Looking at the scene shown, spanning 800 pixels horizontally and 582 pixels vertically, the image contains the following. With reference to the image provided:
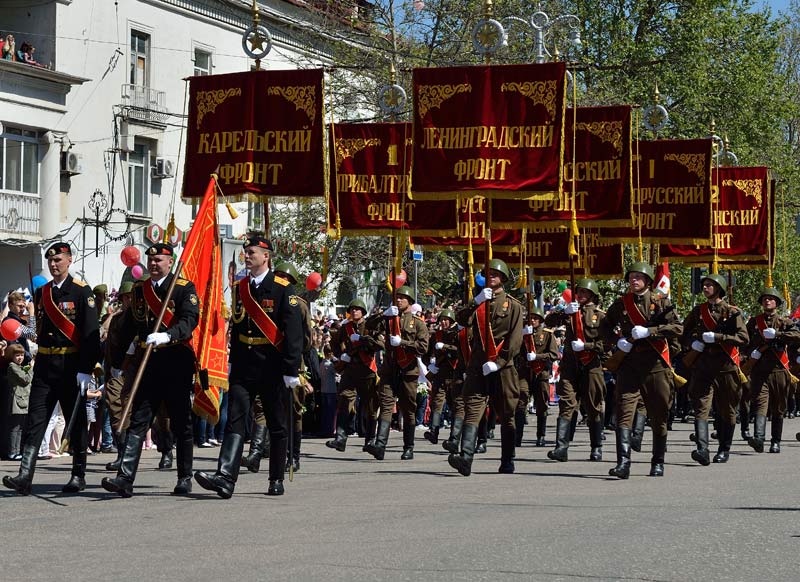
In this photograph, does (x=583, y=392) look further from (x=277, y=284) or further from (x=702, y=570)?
(x=702, y=570)

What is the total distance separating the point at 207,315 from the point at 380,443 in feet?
15.3

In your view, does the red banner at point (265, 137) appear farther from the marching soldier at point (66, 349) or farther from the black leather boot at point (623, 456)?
the marching soldier at point (66, 349)

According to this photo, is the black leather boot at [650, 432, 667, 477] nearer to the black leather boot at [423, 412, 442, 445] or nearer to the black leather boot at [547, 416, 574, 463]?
the black leather boot at [547, 416, 574, 463]

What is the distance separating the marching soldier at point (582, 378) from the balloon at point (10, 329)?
5813mm

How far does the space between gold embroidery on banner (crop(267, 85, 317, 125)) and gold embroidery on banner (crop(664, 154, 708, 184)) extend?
8.26 m

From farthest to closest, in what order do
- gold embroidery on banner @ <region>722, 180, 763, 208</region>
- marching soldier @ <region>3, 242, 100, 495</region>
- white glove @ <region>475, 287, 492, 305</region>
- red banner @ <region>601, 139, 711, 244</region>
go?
gold embroidery on banner @ <region>722, 180, 763, 208</region>
red banner @ <region>601, 139, 711, 244</region>
white glove @ <region>475, 287, 492, 305</region>
marching soldier @ <region>3, 242, 100, 495</region>

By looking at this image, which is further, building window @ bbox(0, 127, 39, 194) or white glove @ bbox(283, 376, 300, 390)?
building window @ bbox(0, 127, 39, 194)

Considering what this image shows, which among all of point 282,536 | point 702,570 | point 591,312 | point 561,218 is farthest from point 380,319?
point 702,570

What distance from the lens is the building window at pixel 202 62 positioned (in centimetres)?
3925

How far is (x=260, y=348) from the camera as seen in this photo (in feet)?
37.8

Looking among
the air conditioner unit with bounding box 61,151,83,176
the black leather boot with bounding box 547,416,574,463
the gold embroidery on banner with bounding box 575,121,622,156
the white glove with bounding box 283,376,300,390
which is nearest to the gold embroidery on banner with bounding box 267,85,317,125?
the black leather boot with bounding box 547,416,574,463

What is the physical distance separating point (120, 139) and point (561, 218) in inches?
707

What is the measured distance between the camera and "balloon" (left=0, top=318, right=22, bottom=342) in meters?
15.0

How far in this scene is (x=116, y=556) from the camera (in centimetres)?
834
